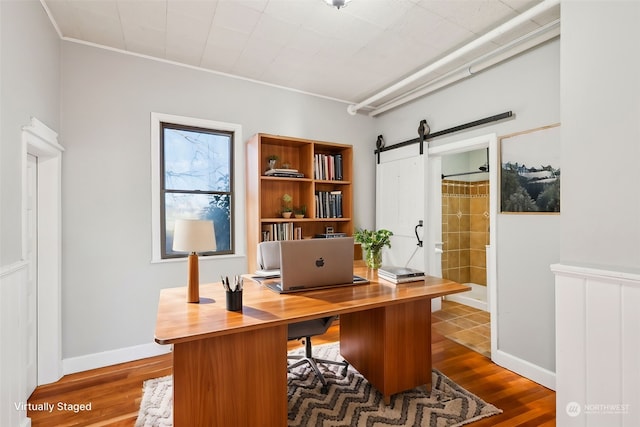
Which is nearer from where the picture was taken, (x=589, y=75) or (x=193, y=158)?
(x=589, y=75)

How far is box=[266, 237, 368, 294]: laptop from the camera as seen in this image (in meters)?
1.83

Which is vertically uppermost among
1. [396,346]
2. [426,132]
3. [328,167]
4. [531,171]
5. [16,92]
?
[426,132]

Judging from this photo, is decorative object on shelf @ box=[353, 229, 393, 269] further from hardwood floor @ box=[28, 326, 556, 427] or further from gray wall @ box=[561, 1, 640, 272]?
hardwood floor @ box=[28, 326, 556, 427]

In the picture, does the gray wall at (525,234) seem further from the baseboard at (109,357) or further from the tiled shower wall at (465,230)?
the baseboard at (109,357)

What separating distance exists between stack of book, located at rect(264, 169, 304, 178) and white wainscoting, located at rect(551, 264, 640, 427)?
7.63 ft

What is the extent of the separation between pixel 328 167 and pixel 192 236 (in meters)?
2.14

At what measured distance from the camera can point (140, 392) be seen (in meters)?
2.24

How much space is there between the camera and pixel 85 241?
258 cm

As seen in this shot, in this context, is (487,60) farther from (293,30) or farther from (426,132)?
(293,30)

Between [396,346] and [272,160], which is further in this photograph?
[272,160]

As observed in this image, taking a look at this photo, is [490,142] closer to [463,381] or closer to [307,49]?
[307,49]

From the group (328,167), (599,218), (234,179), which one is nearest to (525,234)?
(599,218)

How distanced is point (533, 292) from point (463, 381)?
2.89 ft

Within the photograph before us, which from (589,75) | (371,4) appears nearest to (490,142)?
(589,75)
